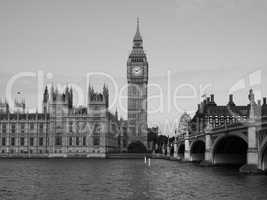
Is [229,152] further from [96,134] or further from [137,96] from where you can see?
[137,96]

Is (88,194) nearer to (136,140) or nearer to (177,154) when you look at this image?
(177,154)

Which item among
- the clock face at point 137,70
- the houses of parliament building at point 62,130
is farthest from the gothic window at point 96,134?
the clock face at point 137,70

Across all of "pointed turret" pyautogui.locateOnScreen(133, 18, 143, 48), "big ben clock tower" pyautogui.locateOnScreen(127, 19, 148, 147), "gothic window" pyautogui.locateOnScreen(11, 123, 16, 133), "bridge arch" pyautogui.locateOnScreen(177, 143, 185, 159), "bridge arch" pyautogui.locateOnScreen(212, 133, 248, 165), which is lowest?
"bridge arch" pyautogui.locateOnScreen(177, 143, 185, 159)

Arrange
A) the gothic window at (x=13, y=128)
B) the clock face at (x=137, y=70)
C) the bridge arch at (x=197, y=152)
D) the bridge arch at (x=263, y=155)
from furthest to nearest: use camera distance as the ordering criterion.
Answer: the clock face at (x=137, y=70)
the gothic window at (x=13, y=128)
the bridge arch at (x=197, y=152)
the bridge arch at (x=263, y=155)

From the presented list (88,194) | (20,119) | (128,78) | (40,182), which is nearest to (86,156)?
(20,119)

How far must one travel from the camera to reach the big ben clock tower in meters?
176

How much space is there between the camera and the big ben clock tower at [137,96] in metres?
176

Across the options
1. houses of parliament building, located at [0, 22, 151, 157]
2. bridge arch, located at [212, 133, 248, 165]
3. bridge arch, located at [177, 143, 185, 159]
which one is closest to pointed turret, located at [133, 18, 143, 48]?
houses of parliament building, located at [0, 22, 151, 157]

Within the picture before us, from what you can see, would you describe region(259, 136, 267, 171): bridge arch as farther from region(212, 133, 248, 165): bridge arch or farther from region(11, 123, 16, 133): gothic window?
region(11, 123, 16, 133): gothic window

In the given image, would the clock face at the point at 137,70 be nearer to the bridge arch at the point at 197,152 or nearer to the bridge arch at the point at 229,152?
the bridge arch at the point at 197,152

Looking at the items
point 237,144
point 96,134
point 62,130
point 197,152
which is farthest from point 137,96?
→ point 237,144

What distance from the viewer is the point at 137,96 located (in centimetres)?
17850

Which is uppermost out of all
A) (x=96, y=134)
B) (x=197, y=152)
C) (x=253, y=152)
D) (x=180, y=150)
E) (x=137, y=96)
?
(x=137, y=96)

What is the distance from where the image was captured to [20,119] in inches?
6147
